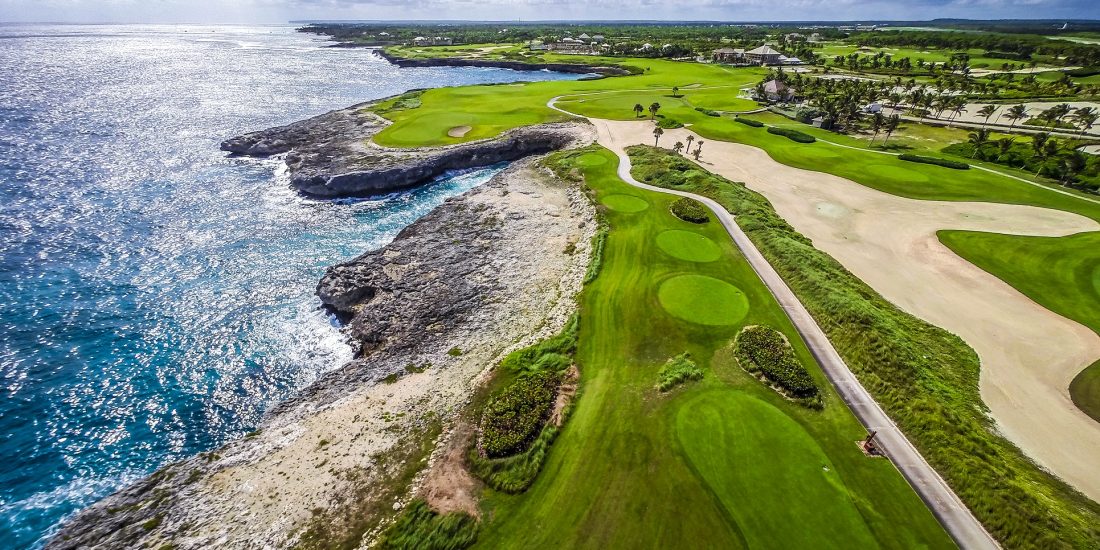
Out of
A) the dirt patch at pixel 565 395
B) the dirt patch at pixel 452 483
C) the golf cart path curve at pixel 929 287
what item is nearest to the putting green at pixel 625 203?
the golf cart path curve at pixel 929 287

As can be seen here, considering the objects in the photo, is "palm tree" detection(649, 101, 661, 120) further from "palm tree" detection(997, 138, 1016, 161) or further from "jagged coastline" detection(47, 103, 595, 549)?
"palm tree" detection(997, 138, 1016, 161)

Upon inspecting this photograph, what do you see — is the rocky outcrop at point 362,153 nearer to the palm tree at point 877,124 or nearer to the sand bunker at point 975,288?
the sand bunker at point 975,288

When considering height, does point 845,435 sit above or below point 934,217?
below

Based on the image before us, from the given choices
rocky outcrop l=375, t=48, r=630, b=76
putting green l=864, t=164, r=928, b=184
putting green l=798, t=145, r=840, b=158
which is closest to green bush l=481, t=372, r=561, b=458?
putting green l=864, t=164, r=928, b=184

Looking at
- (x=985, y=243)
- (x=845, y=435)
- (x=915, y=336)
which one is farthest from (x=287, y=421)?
(x=985, y=243)

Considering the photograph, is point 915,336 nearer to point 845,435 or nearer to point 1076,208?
point 845,435

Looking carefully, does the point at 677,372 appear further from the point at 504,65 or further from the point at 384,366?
the point at 504,65

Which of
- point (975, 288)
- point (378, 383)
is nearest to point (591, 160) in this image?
point (975, 288)
